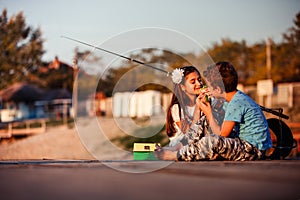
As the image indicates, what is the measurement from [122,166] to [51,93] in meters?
48.5

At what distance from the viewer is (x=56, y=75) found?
159 ft

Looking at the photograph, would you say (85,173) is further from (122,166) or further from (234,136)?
(234,136)

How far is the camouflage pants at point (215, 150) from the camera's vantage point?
3.79 meters

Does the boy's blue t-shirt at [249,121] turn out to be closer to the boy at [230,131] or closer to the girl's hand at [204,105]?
the boy at [230,131]

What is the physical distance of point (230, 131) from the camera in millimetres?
3895

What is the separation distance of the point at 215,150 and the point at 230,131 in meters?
0.21

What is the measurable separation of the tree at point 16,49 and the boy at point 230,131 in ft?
95.1

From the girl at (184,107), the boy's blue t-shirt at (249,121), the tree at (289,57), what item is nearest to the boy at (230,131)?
the boy's blue t-shirt at (249,121)

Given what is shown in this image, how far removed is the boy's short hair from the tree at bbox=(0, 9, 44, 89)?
29.0 meters

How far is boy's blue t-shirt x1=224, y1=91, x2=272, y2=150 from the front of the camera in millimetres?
3940

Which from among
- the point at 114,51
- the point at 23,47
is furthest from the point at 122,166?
the point at 23,47

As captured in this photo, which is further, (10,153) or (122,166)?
(10,153)

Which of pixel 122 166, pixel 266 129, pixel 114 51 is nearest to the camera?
pixel 122 166

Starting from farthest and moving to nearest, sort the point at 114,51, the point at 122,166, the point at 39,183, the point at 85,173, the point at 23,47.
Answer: the point at 23,47 → the point at 114,51 → the point at 122,166 → the point at 85,173 → the point at 39,183
